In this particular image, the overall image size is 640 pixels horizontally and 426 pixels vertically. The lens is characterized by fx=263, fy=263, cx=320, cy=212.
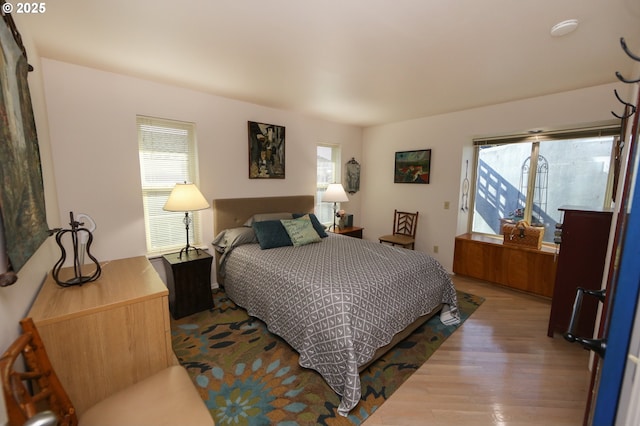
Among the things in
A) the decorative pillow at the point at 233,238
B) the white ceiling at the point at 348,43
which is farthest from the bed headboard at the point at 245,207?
the white ceiling at the point at 348,43

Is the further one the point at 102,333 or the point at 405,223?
the point at 405,223

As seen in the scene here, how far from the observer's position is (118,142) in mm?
2588

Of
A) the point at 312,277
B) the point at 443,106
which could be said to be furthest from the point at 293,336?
the point at 443,106

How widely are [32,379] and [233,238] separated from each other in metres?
2.14

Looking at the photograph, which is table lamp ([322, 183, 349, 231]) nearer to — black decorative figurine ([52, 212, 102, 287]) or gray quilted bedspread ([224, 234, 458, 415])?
gray quilted bedspread ([224, 234, 458, 415])

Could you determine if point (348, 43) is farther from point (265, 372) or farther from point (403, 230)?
point (403, 230)

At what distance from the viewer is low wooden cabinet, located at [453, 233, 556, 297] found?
3.18 metres

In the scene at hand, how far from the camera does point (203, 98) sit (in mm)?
3070

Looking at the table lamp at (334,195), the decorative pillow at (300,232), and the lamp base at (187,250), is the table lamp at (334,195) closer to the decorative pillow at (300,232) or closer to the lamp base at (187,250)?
the decorative pillow at (300,232)

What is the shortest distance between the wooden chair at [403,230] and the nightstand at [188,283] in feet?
8.75

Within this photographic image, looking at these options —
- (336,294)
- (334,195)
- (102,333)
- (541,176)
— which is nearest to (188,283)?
(102,333)

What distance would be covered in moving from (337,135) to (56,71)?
3.45 m

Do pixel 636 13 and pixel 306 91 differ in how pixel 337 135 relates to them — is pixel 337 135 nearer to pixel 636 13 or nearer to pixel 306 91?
pixel 306 91

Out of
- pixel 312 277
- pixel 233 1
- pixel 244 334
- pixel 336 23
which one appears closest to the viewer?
pixel 233 1
